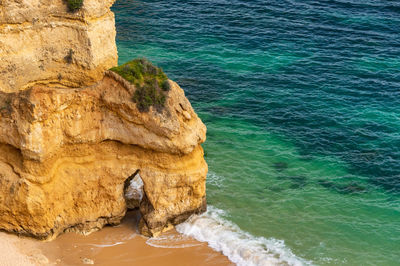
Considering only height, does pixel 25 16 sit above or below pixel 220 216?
above

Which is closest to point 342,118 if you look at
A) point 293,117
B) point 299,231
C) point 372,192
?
point 293,117

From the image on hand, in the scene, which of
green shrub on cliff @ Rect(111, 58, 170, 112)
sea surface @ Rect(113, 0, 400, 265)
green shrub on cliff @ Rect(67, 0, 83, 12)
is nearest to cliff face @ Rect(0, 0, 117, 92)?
green shrub on cliff @ Rect(67, 0, 83, 12)

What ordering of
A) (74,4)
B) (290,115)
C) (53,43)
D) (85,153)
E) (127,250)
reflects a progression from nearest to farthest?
(127,250)
(85,153)
(74,4)
(53,43)
(290,115)

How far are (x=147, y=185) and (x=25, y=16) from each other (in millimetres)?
9726

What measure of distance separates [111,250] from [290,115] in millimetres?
17030

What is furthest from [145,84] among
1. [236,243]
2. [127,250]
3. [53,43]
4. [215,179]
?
[215,179]

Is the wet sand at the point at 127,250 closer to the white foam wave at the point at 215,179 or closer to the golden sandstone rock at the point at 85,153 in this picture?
the golden sandstone rock at the point at 85,153

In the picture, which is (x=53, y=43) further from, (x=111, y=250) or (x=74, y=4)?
(x=111, y=250)

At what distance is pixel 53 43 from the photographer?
2694 cm

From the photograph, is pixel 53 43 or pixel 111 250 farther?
pixel 53 43

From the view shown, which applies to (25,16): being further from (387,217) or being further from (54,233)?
(387,217)

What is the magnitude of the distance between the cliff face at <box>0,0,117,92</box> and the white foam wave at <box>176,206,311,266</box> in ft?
32.3

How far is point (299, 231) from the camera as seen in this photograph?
80.8ft

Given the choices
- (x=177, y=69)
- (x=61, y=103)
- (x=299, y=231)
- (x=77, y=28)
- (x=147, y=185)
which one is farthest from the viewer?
(x=177, y=69)
